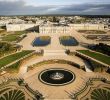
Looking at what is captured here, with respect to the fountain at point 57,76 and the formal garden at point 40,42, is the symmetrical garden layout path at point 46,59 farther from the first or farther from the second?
the formal garden at point 40,42

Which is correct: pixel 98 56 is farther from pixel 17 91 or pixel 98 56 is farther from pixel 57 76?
pixel 17 91

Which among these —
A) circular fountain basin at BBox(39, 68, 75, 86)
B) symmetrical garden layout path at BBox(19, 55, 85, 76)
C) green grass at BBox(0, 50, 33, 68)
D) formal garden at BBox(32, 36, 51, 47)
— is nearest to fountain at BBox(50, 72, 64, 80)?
circular fountain basin at BBox(39, 68, 75, 86)

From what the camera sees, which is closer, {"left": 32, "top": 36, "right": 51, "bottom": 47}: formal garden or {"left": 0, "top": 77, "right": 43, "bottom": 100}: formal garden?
{"left": 0, "top": 77, "right": 43, "bottom": 100}: formal garden

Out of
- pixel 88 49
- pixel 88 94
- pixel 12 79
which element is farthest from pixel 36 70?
pixel 88 49

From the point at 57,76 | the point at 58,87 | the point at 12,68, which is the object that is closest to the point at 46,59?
the point at 12,68

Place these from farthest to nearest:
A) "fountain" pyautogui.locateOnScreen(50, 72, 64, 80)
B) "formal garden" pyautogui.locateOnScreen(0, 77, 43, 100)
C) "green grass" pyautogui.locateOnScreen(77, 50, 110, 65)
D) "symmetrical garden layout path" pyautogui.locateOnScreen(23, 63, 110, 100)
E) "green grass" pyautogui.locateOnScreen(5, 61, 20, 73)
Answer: "green grass" pyautogui.locateOnScreen(77, 50, 110, 65), "green grass" pyautogui.locateOnScreen(5, 61, 20, 73), "fountain" pyautogui.locateOnScreen(50, 72, 64, 80), "symmetrical garden layout path" pyautogui.locateOnScreen(23, 63, 110, 100), "formal garden" pyautogui.locateOnScreen(0, 77, 43, 100)

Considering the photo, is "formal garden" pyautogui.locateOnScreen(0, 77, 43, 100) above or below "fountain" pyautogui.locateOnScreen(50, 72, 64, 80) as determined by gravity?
below

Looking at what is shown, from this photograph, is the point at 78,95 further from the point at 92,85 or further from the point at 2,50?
the point at 2,50

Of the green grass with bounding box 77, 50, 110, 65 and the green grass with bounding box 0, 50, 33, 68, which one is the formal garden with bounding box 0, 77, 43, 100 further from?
the green grass with bounding box 77, 50, 110, 65
